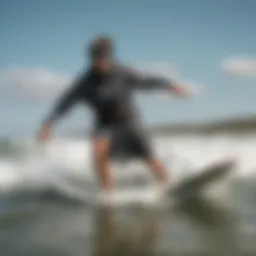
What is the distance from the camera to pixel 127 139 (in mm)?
1578

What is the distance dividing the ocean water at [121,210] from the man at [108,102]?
0.03 meters

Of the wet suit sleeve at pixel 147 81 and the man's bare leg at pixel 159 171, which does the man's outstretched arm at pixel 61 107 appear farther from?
the man's bare leg at pixel 159 171

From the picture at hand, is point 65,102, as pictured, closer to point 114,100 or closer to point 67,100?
point 67,100

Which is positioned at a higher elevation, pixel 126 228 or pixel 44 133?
pixel 44 133

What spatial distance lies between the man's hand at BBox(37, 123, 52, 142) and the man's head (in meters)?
0.19

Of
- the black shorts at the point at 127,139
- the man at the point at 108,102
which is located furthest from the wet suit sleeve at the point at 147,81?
the black shorts at the point at 127,139

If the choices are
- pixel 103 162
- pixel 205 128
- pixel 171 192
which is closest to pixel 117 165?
pixel 103 162

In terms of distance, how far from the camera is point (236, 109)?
5.28 ft

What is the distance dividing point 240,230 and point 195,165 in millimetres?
199

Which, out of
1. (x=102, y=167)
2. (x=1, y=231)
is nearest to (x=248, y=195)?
(x=102, y=167)

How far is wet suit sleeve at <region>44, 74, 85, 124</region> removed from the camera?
5.09 ft

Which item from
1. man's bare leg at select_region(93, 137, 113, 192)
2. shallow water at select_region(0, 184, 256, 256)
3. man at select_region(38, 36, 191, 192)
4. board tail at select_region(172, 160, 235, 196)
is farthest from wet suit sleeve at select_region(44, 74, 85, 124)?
board tail at select_region(172, 160, 235, 196)

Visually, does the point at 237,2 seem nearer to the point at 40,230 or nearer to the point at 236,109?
the point at 236,109

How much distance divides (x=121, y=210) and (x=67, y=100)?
1.01 feet
